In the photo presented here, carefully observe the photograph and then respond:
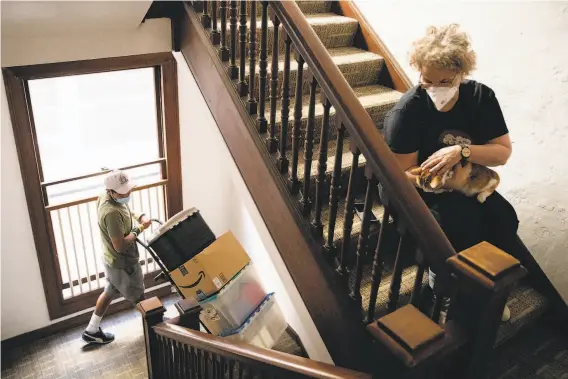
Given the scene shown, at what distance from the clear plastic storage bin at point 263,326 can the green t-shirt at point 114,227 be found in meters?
1.07

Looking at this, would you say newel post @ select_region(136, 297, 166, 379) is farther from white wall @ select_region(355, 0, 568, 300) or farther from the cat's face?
white wall @ select_region(355, 0, 568, 300)

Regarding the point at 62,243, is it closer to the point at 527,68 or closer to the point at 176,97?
the point at 176,97

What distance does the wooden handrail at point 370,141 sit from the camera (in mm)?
1614

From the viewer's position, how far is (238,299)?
2.95 m

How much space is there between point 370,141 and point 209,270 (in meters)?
1.49

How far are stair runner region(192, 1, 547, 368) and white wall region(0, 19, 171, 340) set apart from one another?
0.84 meters

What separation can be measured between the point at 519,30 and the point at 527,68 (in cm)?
19

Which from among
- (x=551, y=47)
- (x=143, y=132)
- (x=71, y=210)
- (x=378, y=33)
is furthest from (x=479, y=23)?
(x=71, y=210)

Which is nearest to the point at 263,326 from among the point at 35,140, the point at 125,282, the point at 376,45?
the point at 125,282

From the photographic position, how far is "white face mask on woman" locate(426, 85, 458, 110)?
6.21ft

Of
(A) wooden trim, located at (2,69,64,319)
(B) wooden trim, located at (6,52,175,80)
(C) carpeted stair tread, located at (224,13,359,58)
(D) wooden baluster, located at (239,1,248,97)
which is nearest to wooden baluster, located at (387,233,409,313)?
(D) wooden baluster, located at (239,1,248,97)

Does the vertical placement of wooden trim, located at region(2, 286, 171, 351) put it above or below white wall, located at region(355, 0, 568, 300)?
below

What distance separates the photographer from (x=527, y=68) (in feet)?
7.95

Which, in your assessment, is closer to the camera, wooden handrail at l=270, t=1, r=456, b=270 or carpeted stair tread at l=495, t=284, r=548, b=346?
wooden handrail at l=270, t=1, r=456, b=270
